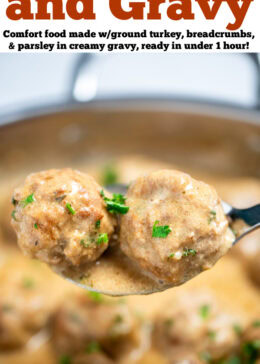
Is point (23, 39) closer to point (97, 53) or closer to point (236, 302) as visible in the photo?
point (97, 53)

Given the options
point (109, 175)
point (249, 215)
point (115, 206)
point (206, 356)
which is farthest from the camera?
point (109, 175)

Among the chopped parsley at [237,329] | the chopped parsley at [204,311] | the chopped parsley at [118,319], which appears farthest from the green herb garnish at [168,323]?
the chopped parsley at [237,329]

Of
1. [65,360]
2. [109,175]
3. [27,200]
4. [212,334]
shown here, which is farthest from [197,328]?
[109,175]

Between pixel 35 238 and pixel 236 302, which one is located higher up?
pixel 35 238

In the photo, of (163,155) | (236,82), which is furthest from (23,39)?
(236,82)

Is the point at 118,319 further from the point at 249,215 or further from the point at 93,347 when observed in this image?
the point at 249,215

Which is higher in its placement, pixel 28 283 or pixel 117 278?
pixel 117 278
